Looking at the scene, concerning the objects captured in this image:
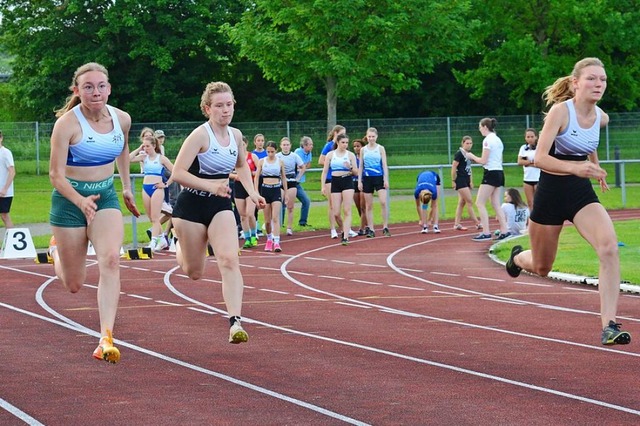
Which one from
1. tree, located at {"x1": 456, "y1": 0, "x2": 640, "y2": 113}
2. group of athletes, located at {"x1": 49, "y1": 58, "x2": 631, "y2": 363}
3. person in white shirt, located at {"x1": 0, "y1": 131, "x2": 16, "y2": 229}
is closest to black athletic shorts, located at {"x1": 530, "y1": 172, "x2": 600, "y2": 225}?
group of athletes, located at {"x1": 49, "y1": 58, "x2": 631, "y2": 363}

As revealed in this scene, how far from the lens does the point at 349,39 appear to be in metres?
45.2

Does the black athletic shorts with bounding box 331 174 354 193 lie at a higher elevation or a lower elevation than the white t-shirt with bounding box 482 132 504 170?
lower

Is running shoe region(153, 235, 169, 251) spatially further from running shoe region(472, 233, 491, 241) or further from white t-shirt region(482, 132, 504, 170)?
white t-shirt region(482, 132, 504, 170)

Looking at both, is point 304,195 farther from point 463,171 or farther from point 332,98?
point 332,98

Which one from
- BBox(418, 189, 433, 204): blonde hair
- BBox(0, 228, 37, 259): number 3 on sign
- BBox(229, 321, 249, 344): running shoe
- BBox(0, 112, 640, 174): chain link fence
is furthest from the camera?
BBox(0, 112, 640, 174): chain link fence

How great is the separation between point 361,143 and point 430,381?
52.9 feet

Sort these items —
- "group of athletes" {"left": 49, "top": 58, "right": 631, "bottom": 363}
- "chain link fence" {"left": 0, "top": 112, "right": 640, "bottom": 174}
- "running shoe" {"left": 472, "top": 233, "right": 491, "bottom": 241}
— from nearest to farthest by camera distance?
"group of athletes" {"left": 49, "top": 58, "right": 631, "bottom": 363} → "running shoe" {"left": 472, "top": 233, "right": 491, "bottom": 241} → "chain link fence" {"left": 0, "top": 112, "right": 640, "bottom": 174}

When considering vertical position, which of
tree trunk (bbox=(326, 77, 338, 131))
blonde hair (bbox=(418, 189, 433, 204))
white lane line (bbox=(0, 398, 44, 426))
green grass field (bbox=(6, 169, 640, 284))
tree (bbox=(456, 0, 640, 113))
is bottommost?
green grass field (bbox=(6, 169, 640, 284))

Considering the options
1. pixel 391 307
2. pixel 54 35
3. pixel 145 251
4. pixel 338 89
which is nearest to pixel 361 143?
pixel 145 251

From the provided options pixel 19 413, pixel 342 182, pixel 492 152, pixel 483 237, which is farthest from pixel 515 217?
pixel 19 413

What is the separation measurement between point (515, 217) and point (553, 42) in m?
30.6

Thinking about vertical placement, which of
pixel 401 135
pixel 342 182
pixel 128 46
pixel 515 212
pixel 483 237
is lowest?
pixel 483 237

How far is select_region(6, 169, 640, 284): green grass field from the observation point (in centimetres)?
1673

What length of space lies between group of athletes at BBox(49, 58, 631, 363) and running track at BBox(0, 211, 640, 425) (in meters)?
0.49
